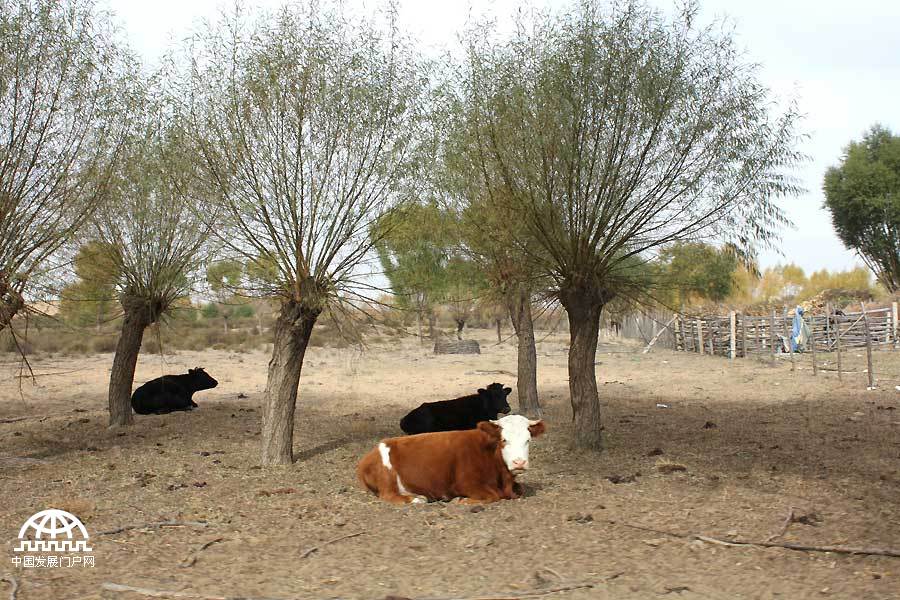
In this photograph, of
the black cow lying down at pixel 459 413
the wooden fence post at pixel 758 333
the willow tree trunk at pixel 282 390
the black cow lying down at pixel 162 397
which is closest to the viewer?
the willow tree trunk at pixel 282 390

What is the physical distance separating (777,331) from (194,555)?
2949 cm

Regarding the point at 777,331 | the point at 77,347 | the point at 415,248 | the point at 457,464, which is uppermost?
the point at 415,248

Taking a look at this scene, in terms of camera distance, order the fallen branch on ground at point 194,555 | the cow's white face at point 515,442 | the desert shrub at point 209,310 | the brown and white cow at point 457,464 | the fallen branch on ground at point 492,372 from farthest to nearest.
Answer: the fallen branch on ground at point 492,372, the desert shrub at point 209,310, the brown and white cow at point 457,464, the cow's white face at point 515,442, the fallen branch on ground at point 194,555

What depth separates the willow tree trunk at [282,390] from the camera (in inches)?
421

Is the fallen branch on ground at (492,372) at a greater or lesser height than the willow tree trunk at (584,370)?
lesser

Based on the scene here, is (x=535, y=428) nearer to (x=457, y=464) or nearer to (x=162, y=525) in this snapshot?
(x=457, y=464)

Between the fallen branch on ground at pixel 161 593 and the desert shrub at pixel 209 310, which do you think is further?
the desert shrub at pixel 209 310

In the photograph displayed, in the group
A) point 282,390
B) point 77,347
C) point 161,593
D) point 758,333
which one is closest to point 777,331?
point 758,333

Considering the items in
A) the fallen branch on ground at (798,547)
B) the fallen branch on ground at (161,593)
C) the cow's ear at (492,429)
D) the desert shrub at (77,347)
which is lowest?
the fallen branch on ground at (161,593)

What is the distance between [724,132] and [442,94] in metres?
3.93

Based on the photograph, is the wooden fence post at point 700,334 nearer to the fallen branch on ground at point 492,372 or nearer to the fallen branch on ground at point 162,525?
the fallen branch on ground at point 492,372

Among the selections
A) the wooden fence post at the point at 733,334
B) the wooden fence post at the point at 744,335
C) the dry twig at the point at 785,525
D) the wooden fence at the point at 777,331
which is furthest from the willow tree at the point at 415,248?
the wooden fence post at the point at 733,334

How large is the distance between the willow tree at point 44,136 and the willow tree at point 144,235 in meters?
0.89

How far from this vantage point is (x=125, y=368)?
1445cm
